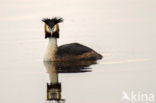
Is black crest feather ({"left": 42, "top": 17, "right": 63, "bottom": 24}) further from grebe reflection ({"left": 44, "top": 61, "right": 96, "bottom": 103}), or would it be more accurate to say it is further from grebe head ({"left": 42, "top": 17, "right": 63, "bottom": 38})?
grebe reflection ({"left": 44, "top": 61, "right": 96, "bottom": 103})

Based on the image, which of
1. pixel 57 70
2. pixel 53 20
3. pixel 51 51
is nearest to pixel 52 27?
pixel 53 20

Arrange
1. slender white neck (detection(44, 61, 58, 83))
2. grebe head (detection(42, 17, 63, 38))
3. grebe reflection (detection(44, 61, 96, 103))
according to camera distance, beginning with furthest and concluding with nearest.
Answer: grebe head (detection(42, 17, 63, 38)) → slender white neck (detection(44, 61, 58, 83)) → grebe reflection (detection(44, 61, 96, 103))

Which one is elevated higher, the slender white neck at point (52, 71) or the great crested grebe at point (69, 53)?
the great crested grebe at point (69, 53)

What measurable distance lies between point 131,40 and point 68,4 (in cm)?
129

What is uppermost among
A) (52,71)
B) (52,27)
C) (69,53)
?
(52,27)

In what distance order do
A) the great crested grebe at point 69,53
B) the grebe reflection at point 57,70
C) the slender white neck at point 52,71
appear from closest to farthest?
the grebe reflection at point 57,70 < the slender white neck at point 52,71 < the great crested grebe at point 69,53

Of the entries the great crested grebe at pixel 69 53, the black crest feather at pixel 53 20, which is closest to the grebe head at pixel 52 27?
the black crest feather at pixel 53 20

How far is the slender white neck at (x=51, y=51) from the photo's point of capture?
616cm

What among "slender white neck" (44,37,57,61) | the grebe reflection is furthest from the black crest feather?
the grebe reflection

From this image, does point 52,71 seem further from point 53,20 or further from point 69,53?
point 53,20

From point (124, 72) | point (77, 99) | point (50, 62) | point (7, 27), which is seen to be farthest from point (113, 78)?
point (7, 27)

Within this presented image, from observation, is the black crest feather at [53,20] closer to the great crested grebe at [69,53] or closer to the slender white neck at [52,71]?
the great crested grebe at [69,53]

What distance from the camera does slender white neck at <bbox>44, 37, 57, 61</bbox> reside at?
6.16 meters

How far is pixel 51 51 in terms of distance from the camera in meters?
6.21
